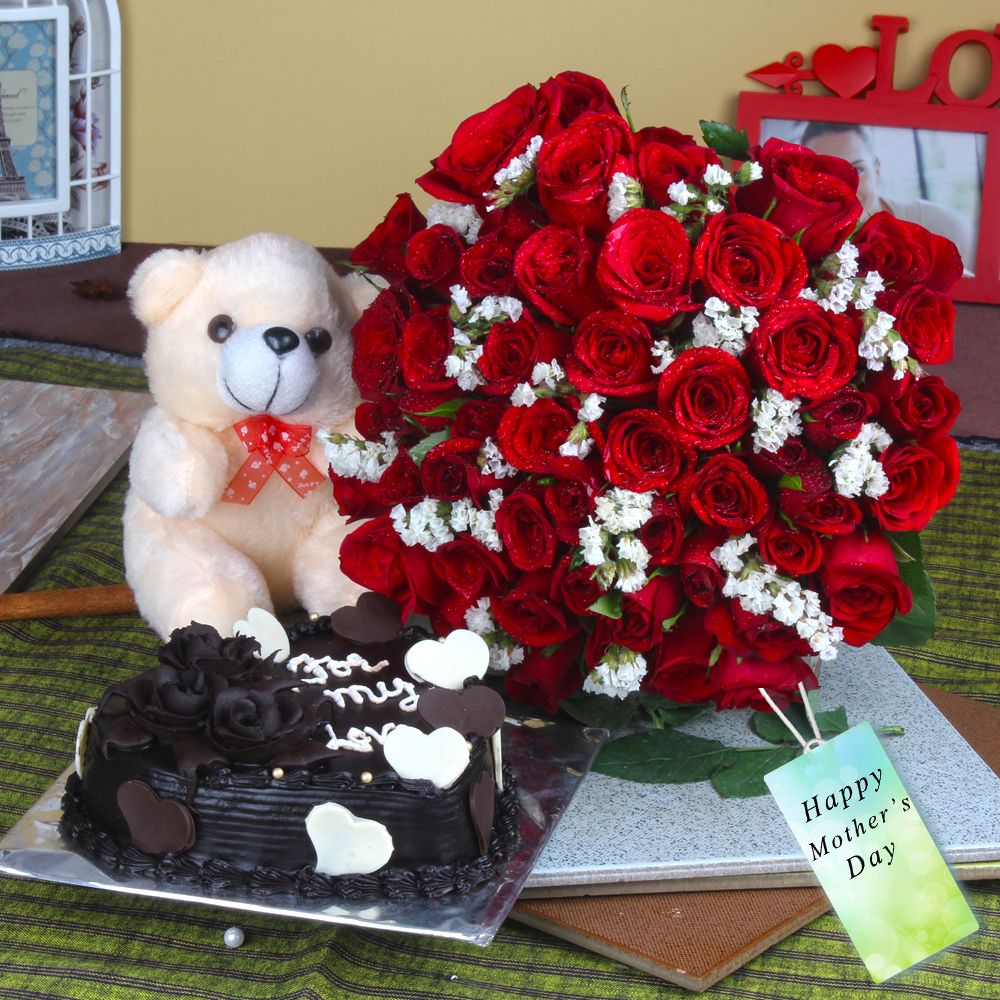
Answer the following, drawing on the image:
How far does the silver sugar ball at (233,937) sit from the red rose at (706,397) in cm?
40

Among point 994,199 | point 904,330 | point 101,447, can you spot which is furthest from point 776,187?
point 994,199

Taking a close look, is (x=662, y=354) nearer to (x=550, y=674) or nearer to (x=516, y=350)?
(x=516, y=350)

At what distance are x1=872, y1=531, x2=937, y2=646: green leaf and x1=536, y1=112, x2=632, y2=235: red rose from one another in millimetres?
297

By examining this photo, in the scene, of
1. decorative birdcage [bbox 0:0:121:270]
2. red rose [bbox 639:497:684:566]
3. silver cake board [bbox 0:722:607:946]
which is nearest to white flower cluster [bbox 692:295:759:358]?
red rose [bbox 639:497:684:566]

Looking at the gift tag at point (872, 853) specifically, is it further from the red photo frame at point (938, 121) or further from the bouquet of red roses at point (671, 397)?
the red photo frame at point (938, 121)

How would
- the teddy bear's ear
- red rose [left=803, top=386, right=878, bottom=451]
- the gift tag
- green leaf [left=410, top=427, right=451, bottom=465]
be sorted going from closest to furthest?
the gift tag < red rose [left=803, top=386, right=878, bottom=451] < green leaf [left=410, top=427, right=451, bottom=465] < the teddy bear's ear

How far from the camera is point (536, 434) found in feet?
2.85

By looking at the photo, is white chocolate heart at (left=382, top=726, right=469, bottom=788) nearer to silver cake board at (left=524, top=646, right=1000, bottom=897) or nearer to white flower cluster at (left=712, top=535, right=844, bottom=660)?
silver cake board at (left=524, top=646, right=1000, bottom=897)

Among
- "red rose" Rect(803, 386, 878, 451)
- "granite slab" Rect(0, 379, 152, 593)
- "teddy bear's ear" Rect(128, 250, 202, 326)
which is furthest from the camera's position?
"granite slab" Rect(0, 379, 152, 593)

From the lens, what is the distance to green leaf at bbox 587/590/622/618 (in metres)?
0.88

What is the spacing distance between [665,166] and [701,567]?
10.3 inches

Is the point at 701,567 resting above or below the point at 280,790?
above

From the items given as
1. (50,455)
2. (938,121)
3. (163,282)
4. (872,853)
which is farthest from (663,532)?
(938,121)

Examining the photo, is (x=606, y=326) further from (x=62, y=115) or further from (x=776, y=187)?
(x=62, y=115)
